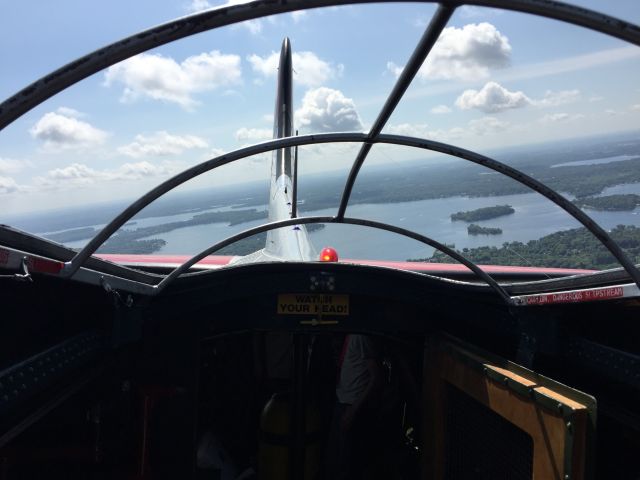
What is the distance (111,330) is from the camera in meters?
3.05

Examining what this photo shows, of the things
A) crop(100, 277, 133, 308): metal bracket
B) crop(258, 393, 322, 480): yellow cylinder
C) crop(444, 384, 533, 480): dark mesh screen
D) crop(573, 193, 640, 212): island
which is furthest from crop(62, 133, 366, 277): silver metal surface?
crop(573, 193, 640, 212): island

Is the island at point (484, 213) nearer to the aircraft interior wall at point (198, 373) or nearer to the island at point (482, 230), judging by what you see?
the island at point (482, 230)

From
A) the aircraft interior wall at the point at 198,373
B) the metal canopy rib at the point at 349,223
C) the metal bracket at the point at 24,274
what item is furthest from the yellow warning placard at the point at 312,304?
the metal bracket at the point at 24,274

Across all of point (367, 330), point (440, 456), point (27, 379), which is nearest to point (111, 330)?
point (27, 379)

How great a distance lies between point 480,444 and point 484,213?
3409 cm

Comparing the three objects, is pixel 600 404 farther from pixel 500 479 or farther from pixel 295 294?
pixel 295 294

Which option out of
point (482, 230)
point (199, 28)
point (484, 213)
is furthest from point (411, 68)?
point (484, 213)

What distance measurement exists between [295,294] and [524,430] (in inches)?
63.9

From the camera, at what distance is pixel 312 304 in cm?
338

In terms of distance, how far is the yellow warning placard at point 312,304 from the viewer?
3377 millimetres

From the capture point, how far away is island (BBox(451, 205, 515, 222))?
1260 inches

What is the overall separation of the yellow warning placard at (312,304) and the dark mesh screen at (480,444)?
0.88 metres

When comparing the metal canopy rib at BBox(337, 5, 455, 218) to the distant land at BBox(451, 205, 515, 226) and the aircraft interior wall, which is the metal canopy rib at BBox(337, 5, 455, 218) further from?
the distant land at BBox(451, 205, 515, 226)


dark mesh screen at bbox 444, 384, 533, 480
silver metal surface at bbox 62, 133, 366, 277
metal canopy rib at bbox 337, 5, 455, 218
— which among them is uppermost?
metal canopy rib at bbox 337, 5, 455, 218
